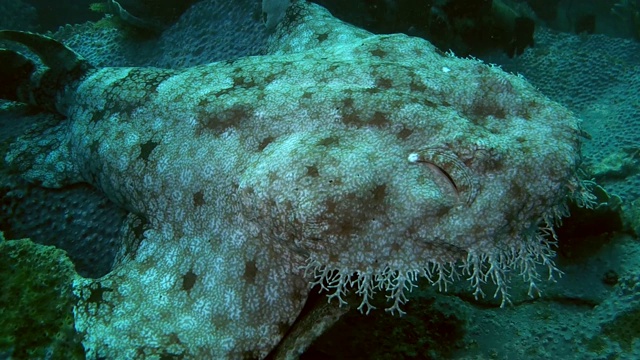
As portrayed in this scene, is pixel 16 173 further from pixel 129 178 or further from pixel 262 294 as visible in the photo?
pixel 262 294

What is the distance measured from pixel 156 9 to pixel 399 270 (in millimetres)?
5211

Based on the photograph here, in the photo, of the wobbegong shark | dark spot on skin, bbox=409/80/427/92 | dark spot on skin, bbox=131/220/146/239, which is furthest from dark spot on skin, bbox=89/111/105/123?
dark spot on skin, bbox=409/80/427/92

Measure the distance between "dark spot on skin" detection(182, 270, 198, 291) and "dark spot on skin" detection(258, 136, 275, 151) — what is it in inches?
40.6

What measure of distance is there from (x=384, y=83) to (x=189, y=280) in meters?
2.00

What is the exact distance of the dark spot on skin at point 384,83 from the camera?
3.22 m

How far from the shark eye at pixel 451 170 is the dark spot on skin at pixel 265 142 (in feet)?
3.25

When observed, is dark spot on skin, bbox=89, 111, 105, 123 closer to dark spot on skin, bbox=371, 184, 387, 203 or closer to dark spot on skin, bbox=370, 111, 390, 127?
dark spot on skin, bbox=370, 111, 390, 127

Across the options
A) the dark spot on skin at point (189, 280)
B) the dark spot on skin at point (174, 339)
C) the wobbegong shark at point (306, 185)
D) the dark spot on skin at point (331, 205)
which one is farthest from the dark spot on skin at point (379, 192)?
the dark spot on skin at point (174, 339)

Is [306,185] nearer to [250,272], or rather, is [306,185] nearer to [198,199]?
[250,272]

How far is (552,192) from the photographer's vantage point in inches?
102

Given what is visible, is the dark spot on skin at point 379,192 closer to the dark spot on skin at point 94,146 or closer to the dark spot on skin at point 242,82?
the dark spot on skin at point 242,82

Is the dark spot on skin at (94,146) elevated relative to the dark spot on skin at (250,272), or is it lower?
elevated

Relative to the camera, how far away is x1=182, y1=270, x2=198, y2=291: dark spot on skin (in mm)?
3203

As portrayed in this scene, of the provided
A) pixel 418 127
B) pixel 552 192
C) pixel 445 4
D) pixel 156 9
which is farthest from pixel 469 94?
pixel 156 9
